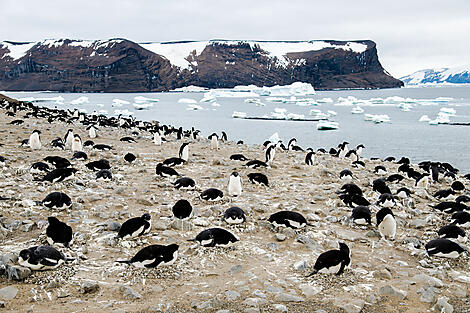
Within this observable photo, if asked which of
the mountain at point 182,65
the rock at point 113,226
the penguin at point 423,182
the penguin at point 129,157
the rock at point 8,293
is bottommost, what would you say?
the penguin at point 423,182

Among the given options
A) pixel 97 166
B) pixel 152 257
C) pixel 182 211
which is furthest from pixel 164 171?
pixel 152 257

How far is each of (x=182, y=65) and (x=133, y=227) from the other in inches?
5937

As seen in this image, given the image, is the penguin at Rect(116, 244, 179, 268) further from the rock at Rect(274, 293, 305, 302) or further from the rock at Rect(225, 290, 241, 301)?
the rock at Rect(274, 293, 305, 302)

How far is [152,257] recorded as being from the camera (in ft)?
13.8

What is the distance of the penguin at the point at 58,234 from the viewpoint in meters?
4.55

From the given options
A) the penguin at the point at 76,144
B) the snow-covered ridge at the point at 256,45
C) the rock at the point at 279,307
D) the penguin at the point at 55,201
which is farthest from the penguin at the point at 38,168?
the snow-covered ridge at the point at 256,45

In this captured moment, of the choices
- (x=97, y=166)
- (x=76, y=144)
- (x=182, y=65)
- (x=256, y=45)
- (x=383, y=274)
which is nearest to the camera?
(x=383, y=274)

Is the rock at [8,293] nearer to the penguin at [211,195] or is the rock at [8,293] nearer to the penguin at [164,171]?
the penguin at [211,195]

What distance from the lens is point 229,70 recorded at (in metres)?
156

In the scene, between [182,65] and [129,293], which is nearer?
[129,293]

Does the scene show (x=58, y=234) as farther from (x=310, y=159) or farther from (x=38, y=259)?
(x=310, y=159)

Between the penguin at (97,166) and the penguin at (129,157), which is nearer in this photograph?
the penguin at (97,166)

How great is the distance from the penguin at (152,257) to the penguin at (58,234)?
0.80m

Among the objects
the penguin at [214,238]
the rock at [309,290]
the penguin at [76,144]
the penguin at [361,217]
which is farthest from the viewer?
the penguin at [76,144]
